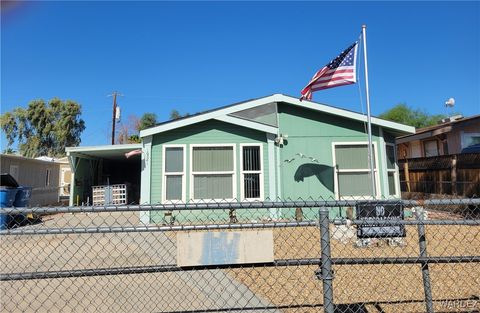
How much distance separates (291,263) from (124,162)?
19272 millimetres

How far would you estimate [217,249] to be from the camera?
248 centimetres

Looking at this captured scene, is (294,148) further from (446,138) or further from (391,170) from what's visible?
(446,138)

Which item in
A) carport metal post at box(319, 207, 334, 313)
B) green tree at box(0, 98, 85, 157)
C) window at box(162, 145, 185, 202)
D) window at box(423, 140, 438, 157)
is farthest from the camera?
green tree at box(0, 98, 85, 157)

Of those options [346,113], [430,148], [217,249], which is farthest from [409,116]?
[217,249]

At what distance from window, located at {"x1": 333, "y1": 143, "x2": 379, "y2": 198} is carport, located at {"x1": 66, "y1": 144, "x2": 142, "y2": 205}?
306 inches

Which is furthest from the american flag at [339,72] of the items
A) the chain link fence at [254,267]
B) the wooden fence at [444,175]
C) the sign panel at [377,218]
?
the sign panel at [377,218]

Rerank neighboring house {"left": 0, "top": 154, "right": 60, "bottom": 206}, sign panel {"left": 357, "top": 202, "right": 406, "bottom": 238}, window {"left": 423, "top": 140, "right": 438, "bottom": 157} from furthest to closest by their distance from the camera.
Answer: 1. window {"left": 423, "top": 140, "right": 438, "bottom": 157}
2. neighboring house {"left": 0, "top": 154, "right": 60, "bottom": 206}
3. sign panel {"left": 357, "top": 202, "right": 406, "bottom": 238}

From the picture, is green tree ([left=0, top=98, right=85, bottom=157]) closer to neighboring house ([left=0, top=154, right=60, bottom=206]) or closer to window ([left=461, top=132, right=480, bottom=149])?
neighboring house ([left=0, top=154, right=60, bottom=206])

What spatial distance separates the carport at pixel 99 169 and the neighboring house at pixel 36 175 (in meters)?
2.99

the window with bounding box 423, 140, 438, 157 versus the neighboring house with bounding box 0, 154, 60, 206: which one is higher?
the window with bounding box 423, 140, 438, 157

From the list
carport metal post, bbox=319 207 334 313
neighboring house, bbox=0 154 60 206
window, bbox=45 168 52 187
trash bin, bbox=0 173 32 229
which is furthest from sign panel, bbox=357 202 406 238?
window, bbox=45 168 52 187

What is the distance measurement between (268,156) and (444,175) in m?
7.47

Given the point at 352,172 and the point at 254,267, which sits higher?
the point at 352,172

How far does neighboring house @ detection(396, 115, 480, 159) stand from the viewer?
15.1 metres
